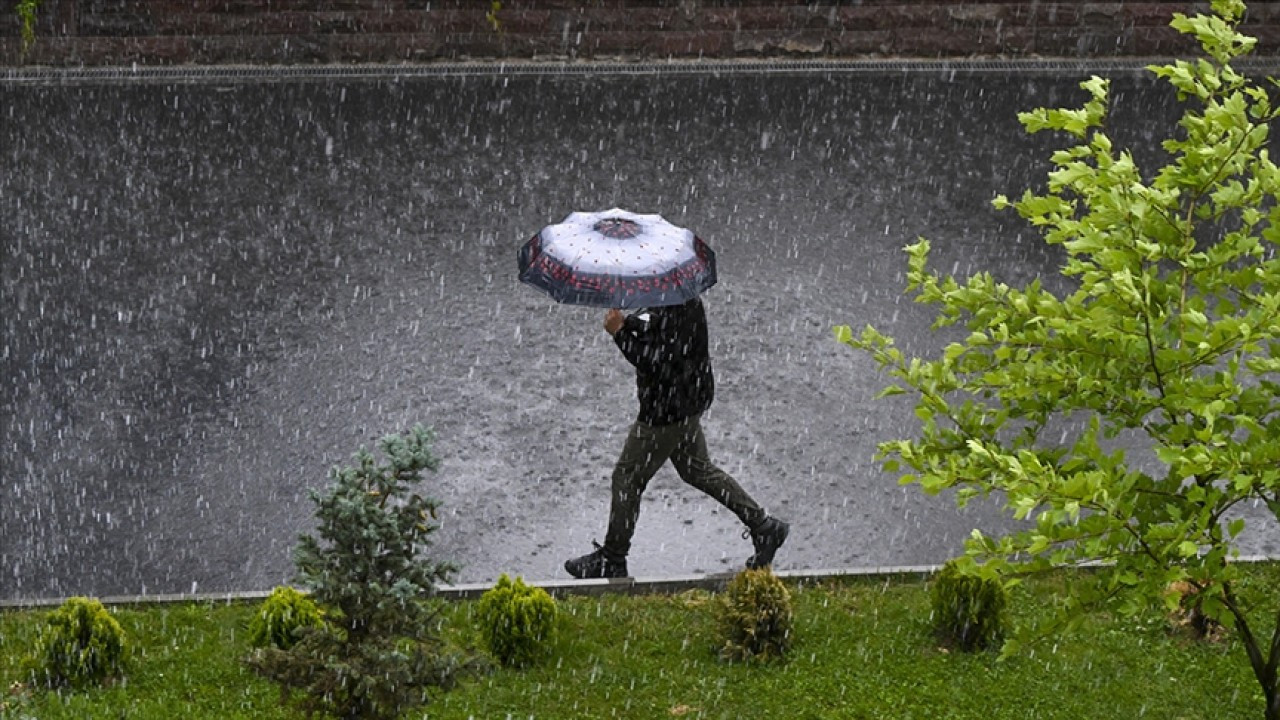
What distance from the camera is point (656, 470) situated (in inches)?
383

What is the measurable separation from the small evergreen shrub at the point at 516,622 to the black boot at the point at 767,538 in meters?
1.71

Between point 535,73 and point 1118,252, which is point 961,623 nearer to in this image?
point 1118,252

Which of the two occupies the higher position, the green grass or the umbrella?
the umbrella

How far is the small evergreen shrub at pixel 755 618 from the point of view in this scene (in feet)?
29.0

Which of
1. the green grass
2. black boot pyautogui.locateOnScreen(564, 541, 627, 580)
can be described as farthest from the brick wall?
the green grass

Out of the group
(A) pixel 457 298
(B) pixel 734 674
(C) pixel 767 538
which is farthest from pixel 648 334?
(A) pixel 457 298

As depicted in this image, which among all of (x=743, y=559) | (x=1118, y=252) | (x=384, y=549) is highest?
(x=1118, y=252)

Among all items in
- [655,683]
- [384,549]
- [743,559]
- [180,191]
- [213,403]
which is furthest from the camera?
[180,191]

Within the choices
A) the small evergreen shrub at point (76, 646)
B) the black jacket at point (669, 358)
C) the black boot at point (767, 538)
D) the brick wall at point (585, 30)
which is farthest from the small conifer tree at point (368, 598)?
the brick wall at point (585, 30)

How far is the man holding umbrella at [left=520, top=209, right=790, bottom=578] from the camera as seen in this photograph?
30.7ft

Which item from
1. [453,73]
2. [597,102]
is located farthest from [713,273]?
[453,73]

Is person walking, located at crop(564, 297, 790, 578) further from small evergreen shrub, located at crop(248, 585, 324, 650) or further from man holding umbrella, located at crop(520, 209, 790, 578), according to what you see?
small evergreen shrub, located at crop(248, 585, 324, 650)

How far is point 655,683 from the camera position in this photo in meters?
8.77

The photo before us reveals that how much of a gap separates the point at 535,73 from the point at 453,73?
1.00m
